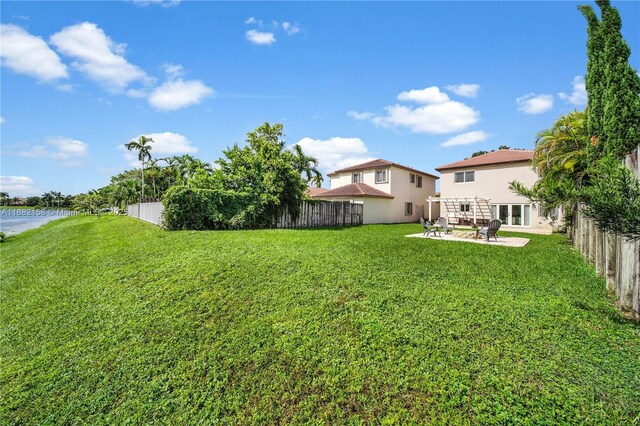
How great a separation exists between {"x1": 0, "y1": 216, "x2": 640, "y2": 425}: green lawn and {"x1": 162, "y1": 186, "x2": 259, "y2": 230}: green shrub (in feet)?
29.1

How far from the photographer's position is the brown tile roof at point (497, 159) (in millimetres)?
23141

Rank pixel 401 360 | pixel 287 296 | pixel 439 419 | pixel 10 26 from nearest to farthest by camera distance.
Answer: pixel 439 419 → pixel 401 360 → pixel 287 296 → pixel 10 26

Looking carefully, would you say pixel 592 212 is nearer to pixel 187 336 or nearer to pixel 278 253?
pixel 187 336

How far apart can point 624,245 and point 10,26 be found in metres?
16.0

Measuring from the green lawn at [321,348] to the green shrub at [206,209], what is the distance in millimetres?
8882

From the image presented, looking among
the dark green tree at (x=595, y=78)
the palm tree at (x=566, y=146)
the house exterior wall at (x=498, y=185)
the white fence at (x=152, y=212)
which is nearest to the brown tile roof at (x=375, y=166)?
the house exterior wall at (x=498, y=185)

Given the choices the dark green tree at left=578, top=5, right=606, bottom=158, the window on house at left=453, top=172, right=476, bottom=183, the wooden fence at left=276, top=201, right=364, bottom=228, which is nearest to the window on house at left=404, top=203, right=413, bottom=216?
the window on house at left=453, top=172, right=476, bottom=183

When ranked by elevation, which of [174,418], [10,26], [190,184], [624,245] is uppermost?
[10,26]

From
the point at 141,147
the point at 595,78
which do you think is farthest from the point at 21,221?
the point at 595,78

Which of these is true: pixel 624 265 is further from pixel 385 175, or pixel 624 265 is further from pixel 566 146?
pixel 385 175

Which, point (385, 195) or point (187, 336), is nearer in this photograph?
point (187, 336)

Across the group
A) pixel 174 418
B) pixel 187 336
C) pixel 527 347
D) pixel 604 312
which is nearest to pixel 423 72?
pixel 604 312

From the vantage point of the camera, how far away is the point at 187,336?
4.85 meters

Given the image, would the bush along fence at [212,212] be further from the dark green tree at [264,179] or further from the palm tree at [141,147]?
the palm tree at [141,147]
